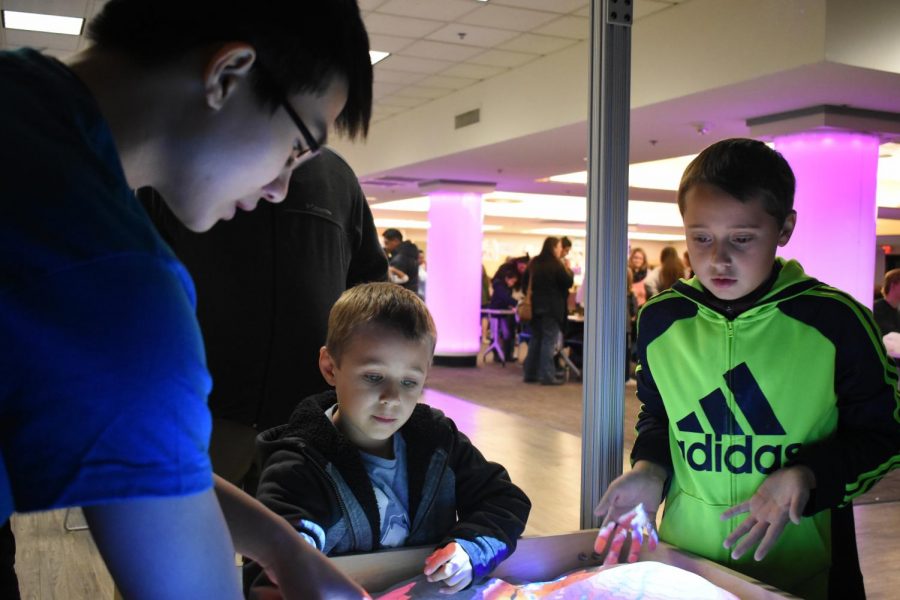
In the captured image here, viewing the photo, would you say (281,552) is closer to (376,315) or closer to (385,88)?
(376,315)

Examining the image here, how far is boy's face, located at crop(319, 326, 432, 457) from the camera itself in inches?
56.7

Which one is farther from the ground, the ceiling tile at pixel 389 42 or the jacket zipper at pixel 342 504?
the ceiling tile at pixel 389 42

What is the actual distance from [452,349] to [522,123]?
14.7 feet

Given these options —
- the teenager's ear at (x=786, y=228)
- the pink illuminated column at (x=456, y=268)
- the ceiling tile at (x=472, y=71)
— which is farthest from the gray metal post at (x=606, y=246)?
the pink illuminated column at (x=456, y=268)

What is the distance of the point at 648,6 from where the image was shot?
6543 mm

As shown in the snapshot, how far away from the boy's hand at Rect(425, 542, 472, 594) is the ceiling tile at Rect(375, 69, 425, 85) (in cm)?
778

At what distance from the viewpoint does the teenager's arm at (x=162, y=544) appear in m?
0.53

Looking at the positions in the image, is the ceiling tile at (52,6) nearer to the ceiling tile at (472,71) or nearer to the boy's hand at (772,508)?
the ceiling tile at (472,71)

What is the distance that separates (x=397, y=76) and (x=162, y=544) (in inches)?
350

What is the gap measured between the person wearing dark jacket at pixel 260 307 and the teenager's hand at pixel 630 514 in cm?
67

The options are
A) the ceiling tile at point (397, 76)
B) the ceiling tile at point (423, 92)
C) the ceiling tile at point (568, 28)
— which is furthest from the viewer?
the ceiling tile at point (423, 92)

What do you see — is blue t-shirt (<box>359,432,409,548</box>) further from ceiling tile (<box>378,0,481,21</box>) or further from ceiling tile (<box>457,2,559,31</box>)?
ceiling tile (<box>457,2,559,31</box>)

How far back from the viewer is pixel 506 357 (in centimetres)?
1336

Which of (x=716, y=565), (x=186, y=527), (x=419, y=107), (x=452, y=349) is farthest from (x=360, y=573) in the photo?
(x=452, y=349)
